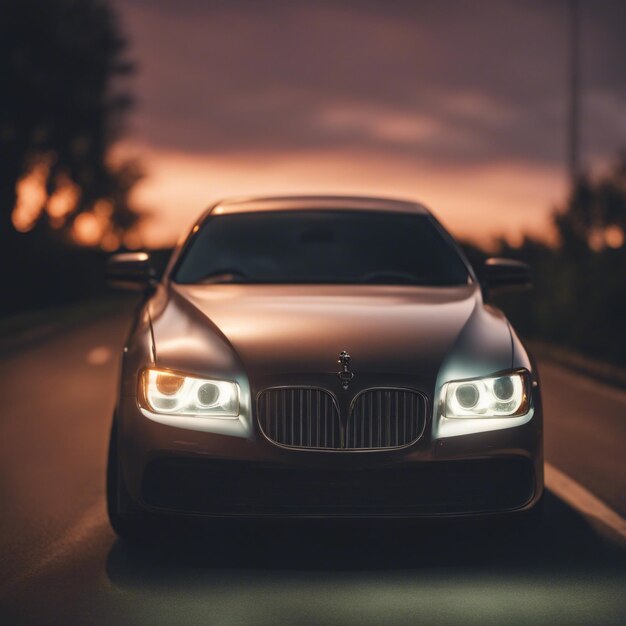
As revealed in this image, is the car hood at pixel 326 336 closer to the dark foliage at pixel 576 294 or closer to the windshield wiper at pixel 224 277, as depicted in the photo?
the windshield wiper at pixel 224 277

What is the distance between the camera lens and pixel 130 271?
7594 mm

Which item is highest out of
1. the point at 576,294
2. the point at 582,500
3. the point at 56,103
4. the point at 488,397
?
the point at 488,397

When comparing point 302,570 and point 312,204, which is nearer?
point 302,570

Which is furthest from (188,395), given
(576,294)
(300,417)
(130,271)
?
(576,294)

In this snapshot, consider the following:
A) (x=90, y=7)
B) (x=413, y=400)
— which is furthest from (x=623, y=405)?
(x=90, y=7)

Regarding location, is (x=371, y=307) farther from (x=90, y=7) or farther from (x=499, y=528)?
(x=90, y=7)

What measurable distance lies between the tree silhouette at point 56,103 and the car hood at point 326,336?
104 ft

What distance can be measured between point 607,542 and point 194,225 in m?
3.02

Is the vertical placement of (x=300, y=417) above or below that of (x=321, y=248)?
above

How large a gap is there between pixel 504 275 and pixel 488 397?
1.89 metres

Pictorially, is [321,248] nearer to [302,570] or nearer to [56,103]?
[302,570]

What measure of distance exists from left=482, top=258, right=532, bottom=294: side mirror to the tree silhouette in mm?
30873

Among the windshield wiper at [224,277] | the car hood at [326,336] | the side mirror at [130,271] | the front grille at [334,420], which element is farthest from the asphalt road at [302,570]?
the windshield wiper at [224,277]

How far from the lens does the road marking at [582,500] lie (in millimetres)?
6748
